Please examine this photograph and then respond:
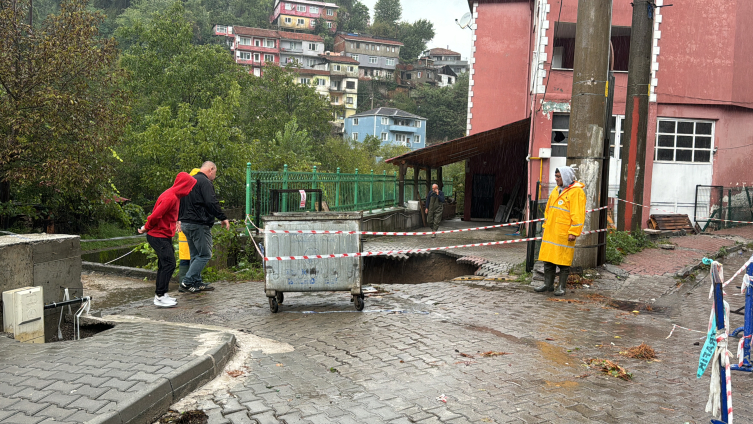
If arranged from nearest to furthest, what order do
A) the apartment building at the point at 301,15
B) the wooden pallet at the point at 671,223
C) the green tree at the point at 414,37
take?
the wooden pallet at the point at 671,223 → the apartment building at the point at 301,15 → the green tree at the point at 414,37

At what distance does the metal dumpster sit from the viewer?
7086 mm

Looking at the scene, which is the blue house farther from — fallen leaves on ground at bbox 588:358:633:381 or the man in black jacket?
fallen leaves on ground at bbox 588:358:633:381

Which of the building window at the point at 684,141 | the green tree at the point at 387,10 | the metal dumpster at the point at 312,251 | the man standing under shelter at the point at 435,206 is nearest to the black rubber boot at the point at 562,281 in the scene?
the metal dumpster at the point at 312,251

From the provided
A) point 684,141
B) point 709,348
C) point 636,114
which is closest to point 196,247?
point 709,348

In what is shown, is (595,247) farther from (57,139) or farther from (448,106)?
(448,106)

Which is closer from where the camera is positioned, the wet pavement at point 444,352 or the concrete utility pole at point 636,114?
the wet pavement at point 444,352

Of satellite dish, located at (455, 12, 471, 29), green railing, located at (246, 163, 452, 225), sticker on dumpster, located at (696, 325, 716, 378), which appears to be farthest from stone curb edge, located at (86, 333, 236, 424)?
satellite dish, located at (455, 12, 471, 29)

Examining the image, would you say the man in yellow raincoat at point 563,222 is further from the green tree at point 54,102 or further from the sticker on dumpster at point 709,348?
the green tree at point 54,102

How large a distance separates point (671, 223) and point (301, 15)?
93.5 m

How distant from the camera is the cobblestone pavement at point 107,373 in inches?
144

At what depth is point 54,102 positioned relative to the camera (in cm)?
1392

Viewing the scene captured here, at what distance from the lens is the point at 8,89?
13.9 meters

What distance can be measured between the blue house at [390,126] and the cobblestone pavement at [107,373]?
68.0 m

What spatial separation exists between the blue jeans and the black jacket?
0.10m
